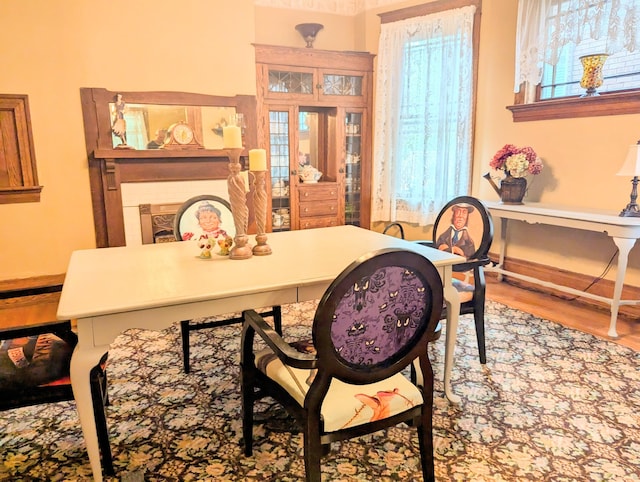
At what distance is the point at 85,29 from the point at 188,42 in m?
0.84

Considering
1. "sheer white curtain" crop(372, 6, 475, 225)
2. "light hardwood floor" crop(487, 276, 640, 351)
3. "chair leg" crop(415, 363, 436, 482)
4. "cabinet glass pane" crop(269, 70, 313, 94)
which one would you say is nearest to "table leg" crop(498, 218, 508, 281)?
"light hardwood floor" crop(487, 276, 640, 351)

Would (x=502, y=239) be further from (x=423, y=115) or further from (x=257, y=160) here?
(x=257, y=160)

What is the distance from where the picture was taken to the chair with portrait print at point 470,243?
2412 mm

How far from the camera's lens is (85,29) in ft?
12.7

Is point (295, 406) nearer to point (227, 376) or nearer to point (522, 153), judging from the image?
point (227, 376)

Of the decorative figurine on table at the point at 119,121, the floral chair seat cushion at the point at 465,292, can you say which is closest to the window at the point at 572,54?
the floral chair seat cushion at the point at 465,292

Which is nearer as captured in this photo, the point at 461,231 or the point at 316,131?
the point at 461,231

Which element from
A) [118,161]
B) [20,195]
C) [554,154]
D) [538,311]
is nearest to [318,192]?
[118,161]

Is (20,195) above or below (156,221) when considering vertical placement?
above

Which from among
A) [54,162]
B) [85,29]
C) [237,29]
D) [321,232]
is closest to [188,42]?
[237,29]

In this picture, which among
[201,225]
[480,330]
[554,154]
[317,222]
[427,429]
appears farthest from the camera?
[317,222]

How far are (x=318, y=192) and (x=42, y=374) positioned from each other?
12.3 feet

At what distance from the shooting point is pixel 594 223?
3057 mm

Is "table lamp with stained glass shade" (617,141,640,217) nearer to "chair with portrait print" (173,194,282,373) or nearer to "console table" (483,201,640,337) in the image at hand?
"console table" (483,201,640,337)
